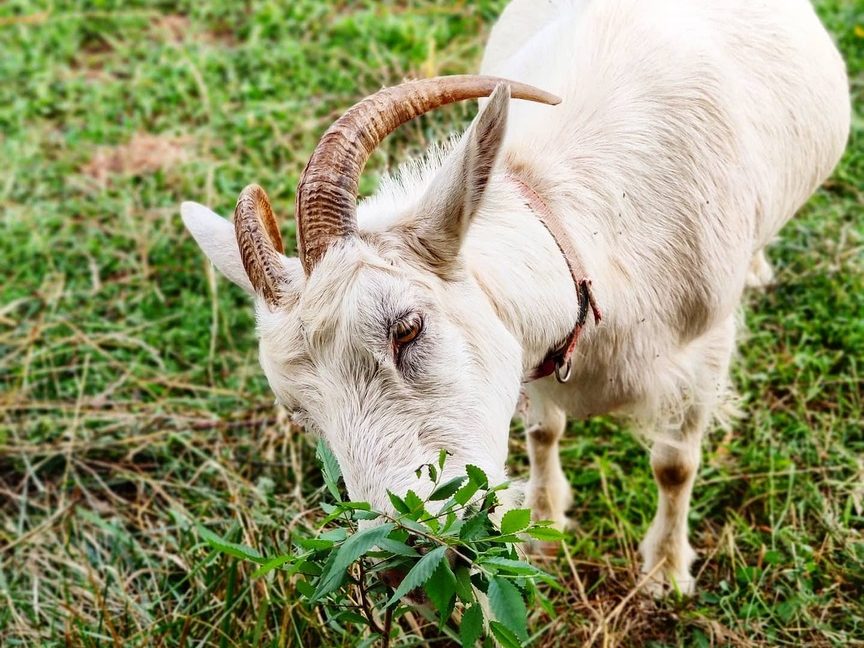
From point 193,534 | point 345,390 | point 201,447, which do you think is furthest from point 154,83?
point 345,390

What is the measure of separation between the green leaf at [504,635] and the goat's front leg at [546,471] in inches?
58.4

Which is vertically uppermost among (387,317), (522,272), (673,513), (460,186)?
(460,186)

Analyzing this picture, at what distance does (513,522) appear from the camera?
6.72 feet

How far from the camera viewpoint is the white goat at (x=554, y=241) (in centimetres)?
221

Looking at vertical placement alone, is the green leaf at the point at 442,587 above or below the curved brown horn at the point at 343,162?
below

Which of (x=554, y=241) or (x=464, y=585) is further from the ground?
(x=554, y=241)

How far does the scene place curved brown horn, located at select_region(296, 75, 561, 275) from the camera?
2225 millimetres

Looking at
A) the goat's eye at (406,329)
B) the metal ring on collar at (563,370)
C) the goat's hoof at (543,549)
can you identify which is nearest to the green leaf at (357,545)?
the goat's eye at (406,329)

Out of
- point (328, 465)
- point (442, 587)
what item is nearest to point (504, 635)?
point (442, 587)

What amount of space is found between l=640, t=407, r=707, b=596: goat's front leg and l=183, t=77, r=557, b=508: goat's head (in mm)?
1210

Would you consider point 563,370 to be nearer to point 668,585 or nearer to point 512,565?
point 512,565

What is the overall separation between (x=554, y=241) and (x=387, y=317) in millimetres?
633

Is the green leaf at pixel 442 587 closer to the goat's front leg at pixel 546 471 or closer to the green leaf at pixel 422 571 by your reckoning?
the green leaf at pixel 422 571

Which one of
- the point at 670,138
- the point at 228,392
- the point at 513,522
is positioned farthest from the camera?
the point at 228,392
